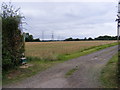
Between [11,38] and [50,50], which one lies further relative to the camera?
[50,50]

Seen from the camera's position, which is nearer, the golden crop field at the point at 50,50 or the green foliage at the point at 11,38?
the green foliage at the point at 11,38

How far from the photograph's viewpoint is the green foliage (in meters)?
11.5

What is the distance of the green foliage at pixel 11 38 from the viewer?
37.6ft

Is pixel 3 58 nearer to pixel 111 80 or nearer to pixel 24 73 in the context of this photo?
pixel 24 73

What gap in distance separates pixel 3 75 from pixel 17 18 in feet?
13.0

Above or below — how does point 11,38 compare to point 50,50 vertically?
above

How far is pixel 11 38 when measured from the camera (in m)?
12.5

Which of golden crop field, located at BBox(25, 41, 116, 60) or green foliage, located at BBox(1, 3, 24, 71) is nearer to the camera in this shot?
green foliage, located at BBox(1, 3, 24, 71)

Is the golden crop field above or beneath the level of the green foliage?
beneath

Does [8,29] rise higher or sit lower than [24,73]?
higher

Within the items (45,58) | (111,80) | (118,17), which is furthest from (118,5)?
(45,58)

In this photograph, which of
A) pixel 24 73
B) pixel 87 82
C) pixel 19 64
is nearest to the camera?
pixel 87 82

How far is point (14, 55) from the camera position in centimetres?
1264

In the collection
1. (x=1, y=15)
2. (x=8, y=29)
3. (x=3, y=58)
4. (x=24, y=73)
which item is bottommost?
(x=24, y=73)
